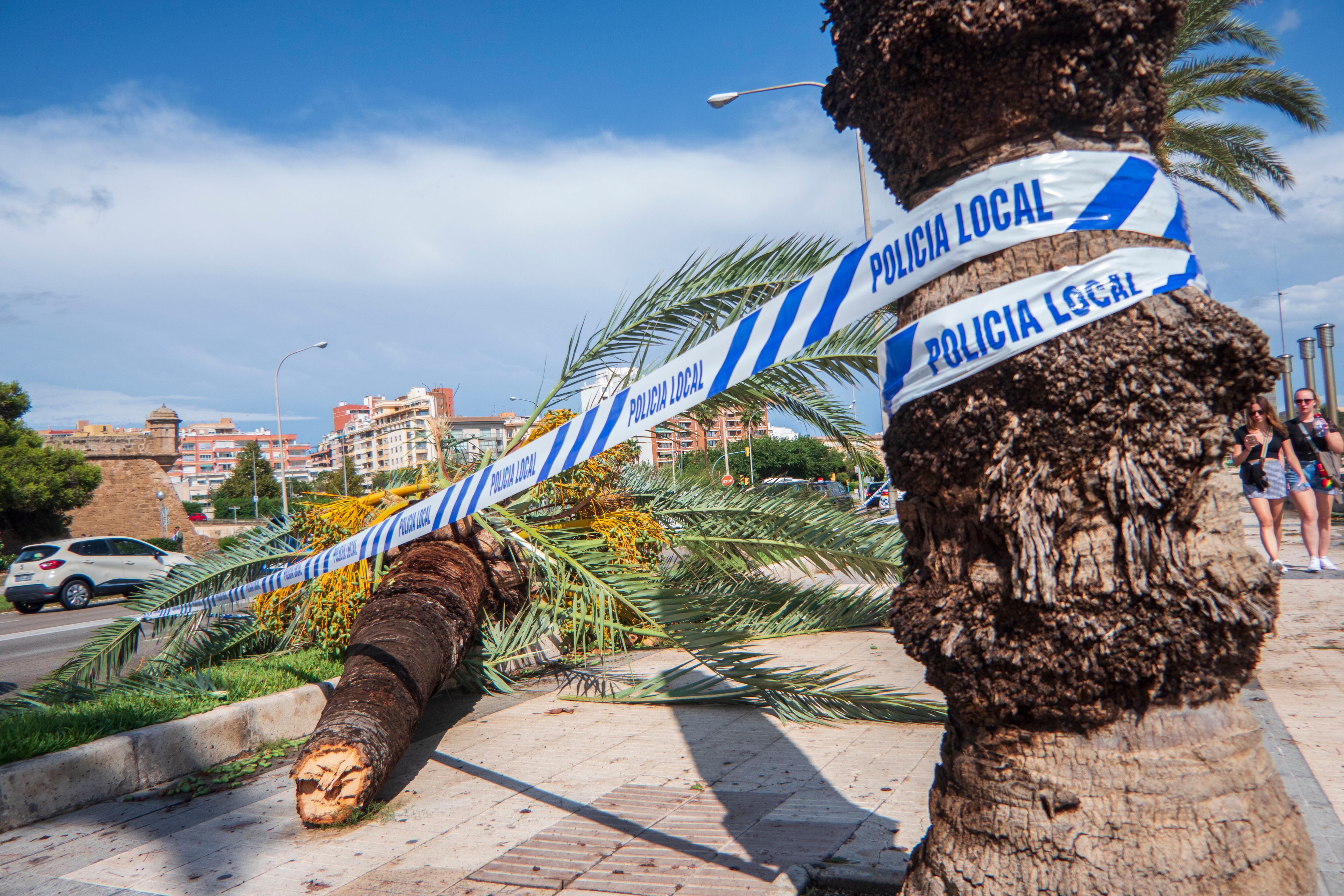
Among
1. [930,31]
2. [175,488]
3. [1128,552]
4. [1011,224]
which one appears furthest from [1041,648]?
[175,488]

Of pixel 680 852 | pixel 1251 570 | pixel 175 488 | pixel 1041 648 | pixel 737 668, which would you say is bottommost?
pixel 680 852

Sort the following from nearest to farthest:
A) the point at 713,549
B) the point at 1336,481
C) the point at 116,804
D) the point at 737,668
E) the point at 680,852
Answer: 1. the point at 680,852
2. the point at 116,804
3. the point at 737,668
4. the point at 713,549
5. the point at 1336,481

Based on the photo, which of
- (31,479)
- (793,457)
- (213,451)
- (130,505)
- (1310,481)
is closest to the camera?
(1310,481)

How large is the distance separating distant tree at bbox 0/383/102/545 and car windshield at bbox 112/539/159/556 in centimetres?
1058

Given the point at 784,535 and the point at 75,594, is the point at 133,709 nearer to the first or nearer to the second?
the point at 784,535

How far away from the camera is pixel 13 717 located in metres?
4.22

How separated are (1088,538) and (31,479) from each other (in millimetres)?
33152

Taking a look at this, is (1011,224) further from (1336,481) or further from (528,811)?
(1336,481)

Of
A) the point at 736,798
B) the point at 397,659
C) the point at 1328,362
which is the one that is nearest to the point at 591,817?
the point at 736,798

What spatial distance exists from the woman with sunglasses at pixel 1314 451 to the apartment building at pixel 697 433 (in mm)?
4951

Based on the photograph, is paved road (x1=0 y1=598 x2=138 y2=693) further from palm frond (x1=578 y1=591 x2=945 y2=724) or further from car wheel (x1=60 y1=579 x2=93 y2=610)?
palm frond (x1=578 y1=591 x2=945 y2=724)

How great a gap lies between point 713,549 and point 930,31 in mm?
4494

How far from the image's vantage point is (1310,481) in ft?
27.0

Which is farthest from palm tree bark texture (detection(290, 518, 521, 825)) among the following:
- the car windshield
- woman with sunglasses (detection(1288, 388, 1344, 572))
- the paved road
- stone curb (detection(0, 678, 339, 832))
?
the car windshield
